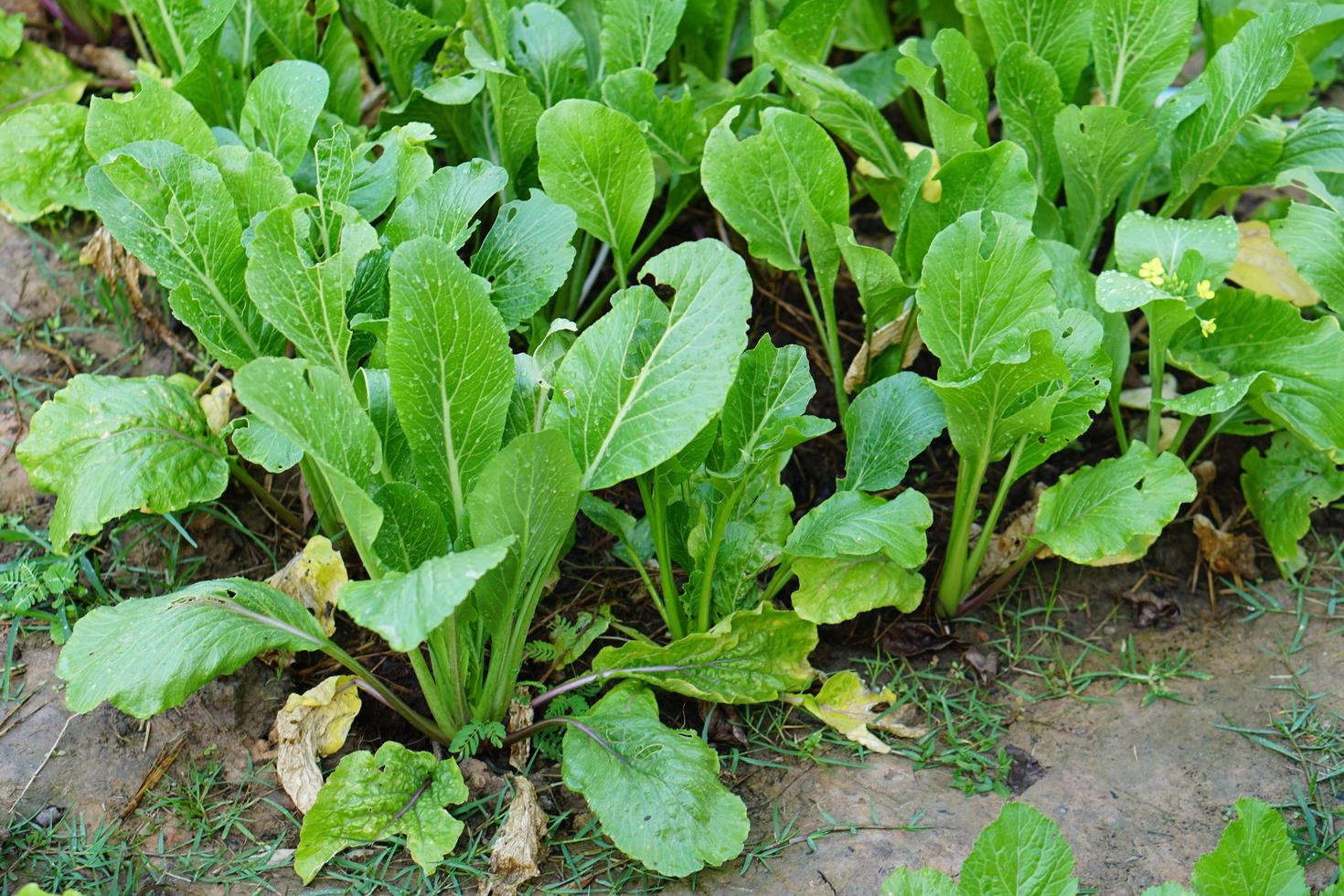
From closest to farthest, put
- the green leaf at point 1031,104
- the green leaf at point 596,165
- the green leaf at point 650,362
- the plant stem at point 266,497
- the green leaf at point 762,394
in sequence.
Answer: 1. the green leaf at point 650,362
2. the green leaf at point 762,394
3. the green leaf at point 596,165
4. the plant stem at point 266,497
5. the green leaf at point 1031,104

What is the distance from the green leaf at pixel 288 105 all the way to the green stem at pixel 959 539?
4.55ft

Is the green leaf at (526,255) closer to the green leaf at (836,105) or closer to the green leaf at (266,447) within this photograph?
the green leaf at (266,447)

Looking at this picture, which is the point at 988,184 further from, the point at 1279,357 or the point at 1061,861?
the point at 1061,861

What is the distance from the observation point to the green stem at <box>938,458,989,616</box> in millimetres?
2199

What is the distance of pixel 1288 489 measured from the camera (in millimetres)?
2432

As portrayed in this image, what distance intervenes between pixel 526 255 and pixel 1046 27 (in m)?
1.27

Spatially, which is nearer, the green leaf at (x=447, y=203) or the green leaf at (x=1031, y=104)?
the green leaf at (x=447, y=203)

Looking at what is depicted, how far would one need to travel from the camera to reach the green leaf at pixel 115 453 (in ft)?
6.64

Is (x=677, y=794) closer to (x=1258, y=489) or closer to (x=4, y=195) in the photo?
(x=1258, y=489)

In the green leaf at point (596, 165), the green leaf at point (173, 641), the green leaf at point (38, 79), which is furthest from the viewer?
the green leaf at point (38, 79)

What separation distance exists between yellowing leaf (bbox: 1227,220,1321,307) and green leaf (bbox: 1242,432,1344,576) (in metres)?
0.32

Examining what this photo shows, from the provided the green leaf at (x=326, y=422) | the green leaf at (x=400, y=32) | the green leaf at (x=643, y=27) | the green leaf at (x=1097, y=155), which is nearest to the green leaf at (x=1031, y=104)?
the green leaf at (x=1097, y=155)

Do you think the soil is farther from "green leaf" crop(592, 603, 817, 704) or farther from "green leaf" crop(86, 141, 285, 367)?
"green leaf" crop(86, 141, 285, 367)

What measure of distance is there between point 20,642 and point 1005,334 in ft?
5.90
